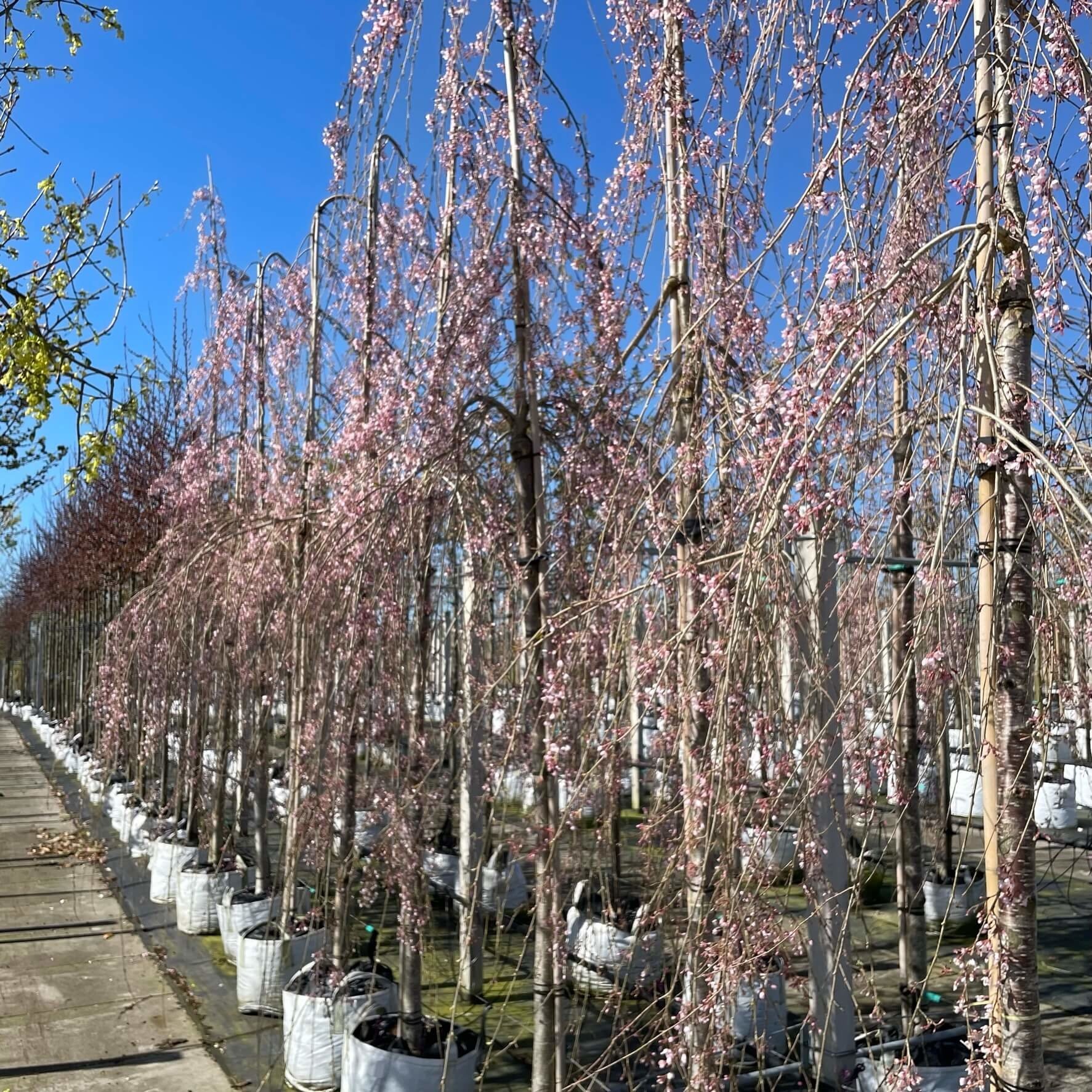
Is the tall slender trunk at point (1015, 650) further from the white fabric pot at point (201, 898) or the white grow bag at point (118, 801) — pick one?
the white grow bag at point (118, 801)

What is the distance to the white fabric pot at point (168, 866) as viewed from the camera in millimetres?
8047

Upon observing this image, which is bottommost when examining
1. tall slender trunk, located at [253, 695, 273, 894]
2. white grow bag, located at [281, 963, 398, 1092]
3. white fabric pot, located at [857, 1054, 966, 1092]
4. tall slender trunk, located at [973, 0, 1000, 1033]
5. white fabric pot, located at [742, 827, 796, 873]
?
white grow bag, located at [281, 963, 398, 1092]

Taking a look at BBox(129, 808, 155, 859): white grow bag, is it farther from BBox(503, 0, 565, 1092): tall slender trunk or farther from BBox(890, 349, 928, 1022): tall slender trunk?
BBox(503, 0, 565, 1092): tall slender trunk

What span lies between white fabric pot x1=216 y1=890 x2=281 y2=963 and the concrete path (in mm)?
413

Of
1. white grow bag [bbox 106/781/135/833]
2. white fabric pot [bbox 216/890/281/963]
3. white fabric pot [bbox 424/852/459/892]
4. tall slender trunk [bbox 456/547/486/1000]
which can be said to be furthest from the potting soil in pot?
white grow bag [bbox 106/781/135/833]

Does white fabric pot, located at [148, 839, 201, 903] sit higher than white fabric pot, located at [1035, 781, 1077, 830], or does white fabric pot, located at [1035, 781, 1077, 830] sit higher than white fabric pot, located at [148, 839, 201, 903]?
white fabric pot, located at [1035, 781, 1077, 830]

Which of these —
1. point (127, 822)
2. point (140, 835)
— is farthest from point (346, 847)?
point (127, 822)

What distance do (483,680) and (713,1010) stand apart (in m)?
2.97

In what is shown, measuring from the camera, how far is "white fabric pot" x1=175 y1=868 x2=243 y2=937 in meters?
7.18

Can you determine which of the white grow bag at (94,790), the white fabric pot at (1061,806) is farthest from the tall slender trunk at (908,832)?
the white grow bag at (94,790)

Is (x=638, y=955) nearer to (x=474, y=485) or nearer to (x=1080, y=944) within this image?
(x=474, y=485)

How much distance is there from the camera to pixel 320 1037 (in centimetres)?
459

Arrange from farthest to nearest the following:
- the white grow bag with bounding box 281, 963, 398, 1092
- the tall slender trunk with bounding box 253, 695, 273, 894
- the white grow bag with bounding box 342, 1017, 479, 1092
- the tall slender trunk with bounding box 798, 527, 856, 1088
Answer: the tall slender trunk with bounding box 253, 695, 273, 894
the white grow bag with bounding box 281, 963, 398, 1092
the white grow bag with bounding box 342, 1017, 479, 1092
the tall slender trunk with bounding box 798, 527, 856, 1088

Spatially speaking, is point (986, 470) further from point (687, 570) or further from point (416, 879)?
point (416, 879)
